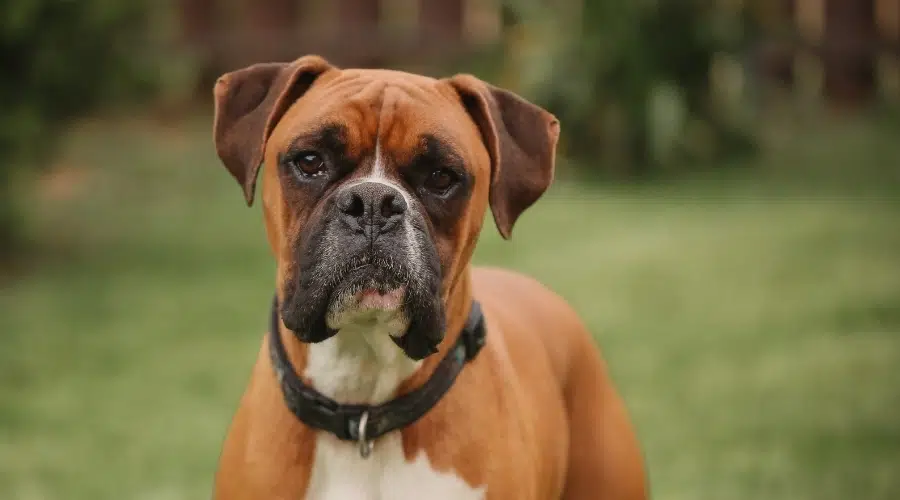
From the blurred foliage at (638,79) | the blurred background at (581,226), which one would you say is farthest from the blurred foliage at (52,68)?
the blurred foliage at (638,79)

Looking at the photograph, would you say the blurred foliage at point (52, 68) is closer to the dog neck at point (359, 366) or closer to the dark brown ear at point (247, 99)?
the dark brown ear at point (247, 99)

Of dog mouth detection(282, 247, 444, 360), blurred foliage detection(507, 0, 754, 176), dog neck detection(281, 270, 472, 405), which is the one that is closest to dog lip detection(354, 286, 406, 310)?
dog mouth detection(282, 247, 444, 360)

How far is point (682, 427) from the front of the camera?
6312 mm

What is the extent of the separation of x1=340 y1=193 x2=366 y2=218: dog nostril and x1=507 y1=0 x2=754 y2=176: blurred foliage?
9.26 m

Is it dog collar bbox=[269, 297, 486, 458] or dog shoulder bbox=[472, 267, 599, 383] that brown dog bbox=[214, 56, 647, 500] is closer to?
dog collar bbox=[269, 297, 486, 458]

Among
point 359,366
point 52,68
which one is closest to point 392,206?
point 359,366

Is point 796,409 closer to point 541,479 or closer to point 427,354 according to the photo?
point 541,479

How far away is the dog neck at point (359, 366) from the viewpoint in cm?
332

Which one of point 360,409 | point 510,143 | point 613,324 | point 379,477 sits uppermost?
point 510,143

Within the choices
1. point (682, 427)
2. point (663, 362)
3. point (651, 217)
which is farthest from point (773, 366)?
point (651, 217)

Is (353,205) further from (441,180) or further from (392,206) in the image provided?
(441,180)

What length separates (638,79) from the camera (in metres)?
12.2

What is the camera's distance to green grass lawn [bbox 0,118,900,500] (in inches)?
232

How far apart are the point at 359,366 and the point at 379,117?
2.20 ft
